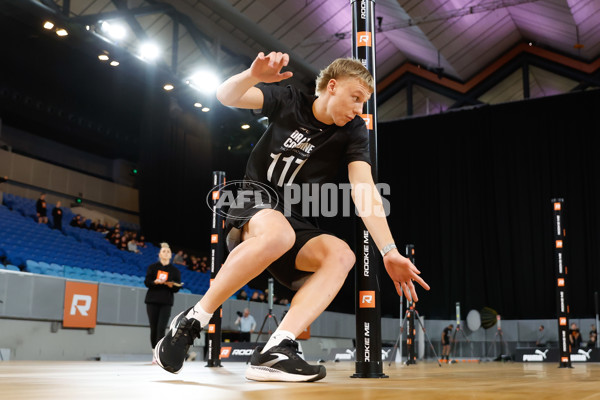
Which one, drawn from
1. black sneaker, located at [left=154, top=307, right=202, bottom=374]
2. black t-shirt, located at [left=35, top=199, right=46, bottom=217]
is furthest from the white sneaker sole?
black t-shirt, located at [left=35, top=199, right=46, bottom=217]

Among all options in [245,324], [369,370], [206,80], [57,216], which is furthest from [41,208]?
[369,370]

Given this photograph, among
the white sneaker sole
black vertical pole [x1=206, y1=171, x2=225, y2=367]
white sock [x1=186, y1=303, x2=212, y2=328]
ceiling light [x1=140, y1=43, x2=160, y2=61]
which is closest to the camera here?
the white sneaker sole

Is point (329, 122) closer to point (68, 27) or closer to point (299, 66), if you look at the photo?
point (68, 27)

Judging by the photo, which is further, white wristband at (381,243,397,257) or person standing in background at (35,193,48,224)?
person standing in background at (35,193,48,224)

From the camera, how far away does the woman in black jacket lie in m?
7.09

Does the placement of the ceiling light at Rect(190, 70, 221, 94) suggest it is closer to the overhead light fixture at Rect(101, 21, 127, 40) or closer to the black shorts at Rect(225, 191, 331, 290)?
the overhead light fixture at Rect(101, 21, 127, 40)

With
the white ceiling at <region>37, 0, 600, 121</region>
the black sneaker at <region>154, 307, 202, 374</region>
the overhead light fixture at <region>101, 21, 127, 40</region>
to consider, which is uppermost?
the white ceiling at <region>37, 0, 600, 121</region>

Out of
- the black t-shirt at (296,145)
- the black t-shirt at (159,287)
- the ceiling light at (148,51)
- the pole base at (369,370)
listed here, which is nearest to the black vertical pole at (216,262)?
the black t-shirt at (159,287)

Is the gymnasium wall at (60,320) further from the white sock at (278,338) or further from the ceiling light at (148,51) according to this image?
the white sock at (278,338)

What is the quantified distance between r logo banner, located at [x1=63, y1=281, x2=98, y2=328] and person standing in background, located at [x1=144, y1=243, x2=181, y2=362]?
3.28 metres

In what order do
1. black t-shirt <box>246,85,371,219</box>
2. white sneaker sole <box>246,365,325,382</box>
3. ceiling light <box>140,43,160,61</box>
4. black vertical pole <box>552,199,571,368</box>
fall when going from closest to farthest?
white sneaker sole <box>246,365,325,382</box> → black t-shirt <box>246,85,371,219</box> → black vertical pole <box>552,199,571,368</box> → ceiling light <box>140,43,160,61</box>

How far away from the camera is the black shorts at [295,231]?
103 inches

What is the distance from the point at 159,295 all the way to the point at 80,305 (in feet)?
11.9

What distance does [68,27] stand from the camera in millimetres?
11641
